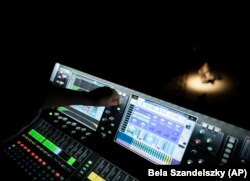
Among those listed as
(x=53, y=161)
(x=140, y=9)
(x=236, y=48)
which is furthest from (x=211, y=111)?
(x=236, y=48)

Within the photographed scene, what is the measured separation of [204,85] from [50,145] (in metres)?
5.79

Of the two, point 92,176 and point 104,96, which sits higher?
point 104,96

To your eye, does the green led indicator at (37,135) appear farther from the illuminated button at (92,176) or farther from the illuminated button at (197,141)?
the illuminated button at (197,141)

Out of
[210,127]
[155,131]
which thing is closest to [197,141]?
[210,127]

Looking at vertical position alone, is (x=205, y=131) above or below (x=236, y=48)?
below

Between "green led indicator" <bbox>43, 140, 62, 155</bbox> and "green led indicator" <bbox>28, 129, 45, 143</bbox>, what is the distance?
38mm

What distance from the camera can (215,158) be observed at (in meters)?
1.07

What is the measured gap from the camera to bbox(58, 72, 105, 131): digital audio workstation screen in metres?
1.48

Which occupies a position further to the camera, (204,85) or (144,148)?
(204,85)

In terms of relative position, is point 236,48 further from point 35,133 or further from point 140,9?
point 35,133

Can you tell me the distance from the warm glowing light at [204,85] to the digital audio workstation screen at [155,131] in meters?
5.52

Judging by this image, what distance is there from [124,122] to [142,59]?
2.88 m

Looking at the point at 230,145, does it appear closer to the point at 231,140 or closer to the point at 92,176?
the point at 231,140

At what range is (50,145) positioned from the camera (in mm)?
1460
